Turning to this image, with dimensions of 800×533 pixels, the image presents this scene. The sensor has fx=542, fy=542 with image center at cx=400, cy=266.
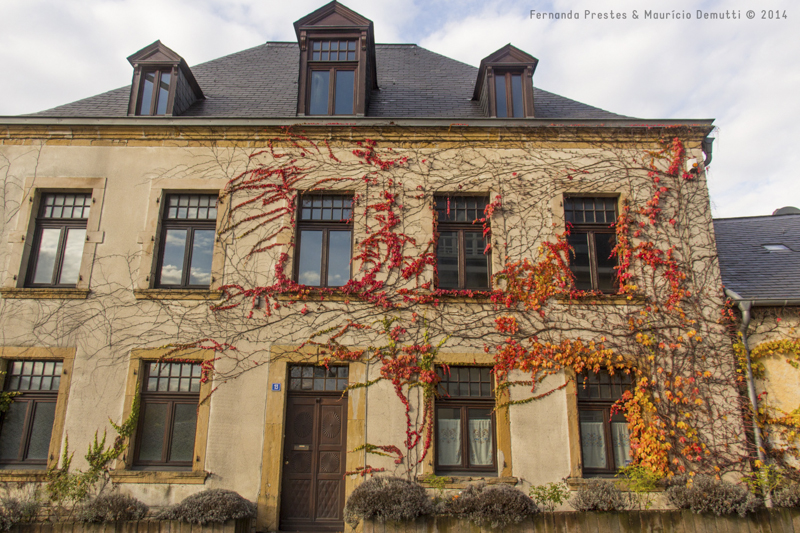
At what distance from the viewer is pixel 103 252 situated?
9.62 meters

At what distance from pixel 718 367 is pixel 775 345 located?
1.04 meters

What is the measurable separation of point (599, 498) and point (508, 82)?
762 centimetres

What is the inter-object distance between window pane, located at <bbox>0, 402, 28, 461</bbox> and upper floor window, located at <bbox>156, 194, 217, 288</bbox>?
2.99 m

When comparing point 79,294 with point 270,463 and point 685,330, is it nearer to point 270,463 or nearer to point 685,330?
point 270,463

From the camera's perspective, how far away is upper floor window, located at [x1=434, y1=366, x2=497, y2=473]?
884cm

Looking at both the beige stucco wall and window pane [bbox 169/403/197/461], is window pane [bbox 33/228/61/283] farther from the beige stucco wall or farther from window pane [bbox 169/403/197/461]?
window pane [bbox 169/403/197/461]

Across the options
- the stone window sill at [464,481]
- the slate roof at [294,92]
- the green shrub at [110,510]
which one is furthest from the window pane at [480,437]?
the slate roof at [294,92]

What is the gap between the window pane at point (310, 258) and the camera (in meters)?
9.74

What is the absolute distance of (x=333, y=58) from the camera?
35.7 feet

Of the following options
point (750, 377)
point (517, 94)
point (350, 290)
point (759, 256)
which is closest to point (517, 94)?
point (517, 94)

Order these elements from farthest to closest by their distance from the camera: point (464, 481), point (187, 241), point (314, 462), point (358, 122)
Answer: point (358, 122) < point (187, 241) < point (314, 462) < point (464, 481)

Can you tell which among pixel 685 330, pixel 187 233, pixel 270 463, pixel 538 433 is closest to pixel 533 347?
pixel 538 433

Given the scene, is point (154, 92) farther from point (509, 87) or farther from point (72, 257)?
point (509, 87)

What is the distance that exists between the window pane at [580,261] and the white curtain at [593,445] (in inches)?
94.1
